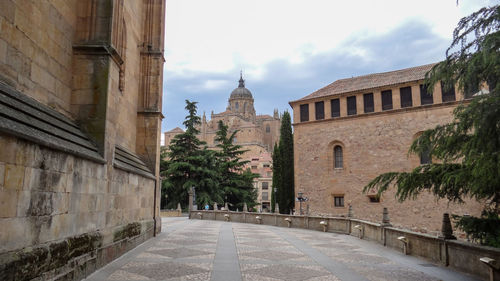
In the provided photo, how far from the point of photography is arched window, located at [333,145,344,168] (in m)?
30.3

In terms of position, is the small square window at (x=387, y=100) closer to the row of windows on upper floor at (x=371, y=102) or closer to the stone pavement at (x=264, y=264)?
the row of windows on upper floor at (x=371, y=102)

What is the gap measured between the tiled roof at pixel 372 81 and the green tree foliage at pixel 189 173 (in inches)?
495

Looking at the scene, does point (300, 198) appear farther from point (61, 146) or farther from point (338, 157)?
point (61, 146)

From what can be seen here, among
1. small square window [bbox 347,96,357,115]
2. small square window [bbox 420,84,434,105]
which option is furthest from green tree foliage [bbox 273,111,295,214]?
small square window [bbox 420,84,434,105]

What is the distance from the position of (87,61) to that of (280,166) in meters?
30.1

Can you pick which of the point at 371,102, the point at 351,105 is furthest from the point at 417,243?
the point at 351,105

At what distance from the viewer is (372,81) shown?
30.7 m

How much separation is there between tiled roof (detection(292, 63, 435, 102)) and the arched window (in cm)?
462

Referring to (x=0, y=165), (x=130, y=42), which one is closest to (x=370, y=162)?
(x=130, y=42)

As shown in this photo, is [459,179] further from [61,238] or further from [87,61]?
[87,61]

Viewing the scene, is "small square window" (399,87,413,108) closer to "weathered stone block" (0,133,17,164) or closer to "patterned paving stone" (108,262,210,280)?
"patterned paving stone" (108,262,210,280)

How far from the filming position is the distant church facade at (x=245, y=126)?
102 metres

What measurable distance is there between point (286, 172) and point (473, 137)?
2951 cm

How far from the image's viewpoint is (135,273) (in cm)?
643
